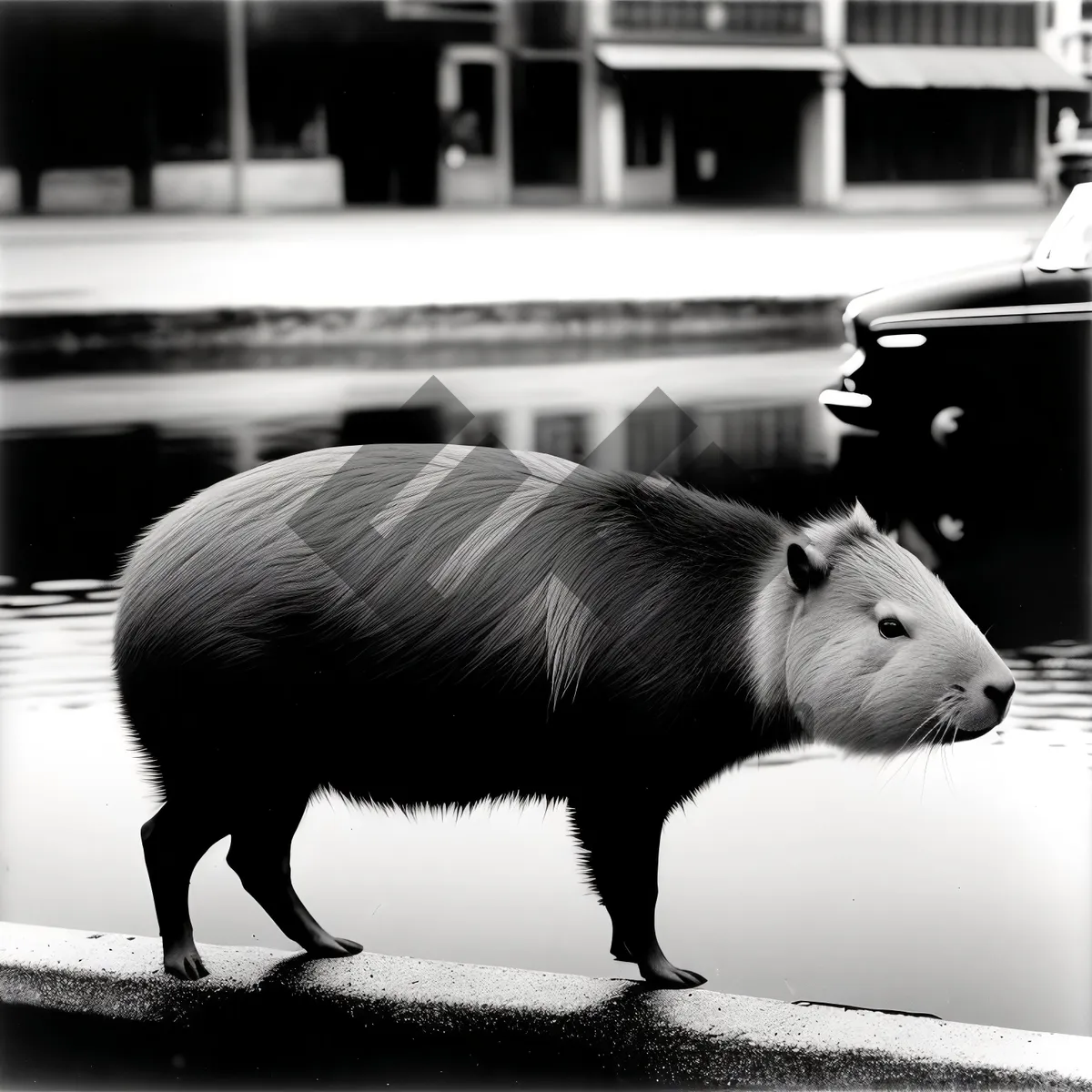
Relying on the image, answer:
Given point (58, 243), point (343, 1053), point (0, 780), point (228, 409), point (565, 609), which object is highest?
point (58, 243)

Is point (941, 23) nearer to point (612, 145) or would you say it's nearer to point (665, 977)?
point (612, 145)

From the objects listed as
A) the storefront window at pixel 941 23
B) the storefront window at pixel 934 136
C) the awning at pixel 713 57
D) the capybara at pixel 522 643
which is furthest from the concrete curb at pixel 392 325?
the capybara at pixel 522 643

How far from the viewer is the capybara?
276 centimetres

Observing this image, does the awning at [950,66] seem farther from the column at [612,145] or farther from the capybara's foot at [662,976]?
the capybara's foot at [662,976]

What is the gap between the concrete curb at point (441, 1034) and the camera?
2793mm

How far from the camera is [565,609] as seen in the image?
2.79 metres

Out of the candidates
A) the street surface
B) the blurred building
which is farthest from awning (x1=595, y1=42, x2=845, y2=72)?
the street surface

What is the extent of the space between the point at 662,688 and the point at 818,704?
29 centimetres

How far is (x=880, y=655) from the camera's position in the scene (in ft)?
8.92

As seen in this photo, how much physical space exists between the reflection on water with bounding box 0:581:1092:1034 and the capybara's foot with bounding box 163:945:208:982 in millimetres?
120

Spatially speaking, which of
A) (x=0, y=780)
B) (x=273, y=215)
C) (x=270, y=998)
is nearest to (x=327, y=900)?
(x=270, y=998)

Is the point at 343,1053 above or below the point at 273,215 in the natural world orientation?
below

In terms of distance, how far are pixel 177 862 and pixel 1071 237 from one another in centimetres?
230

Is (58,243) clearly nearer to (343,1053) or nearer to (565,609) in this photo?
(565,609)
